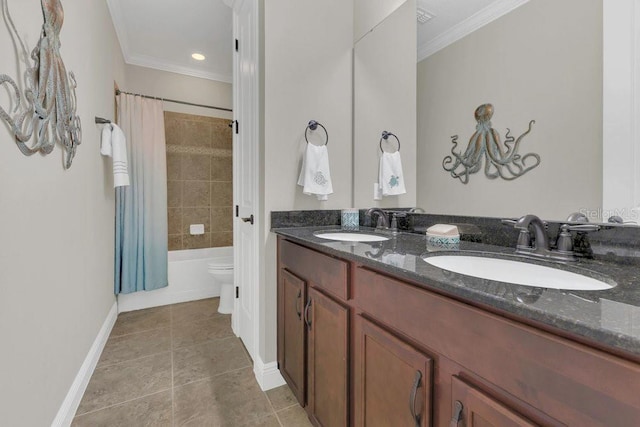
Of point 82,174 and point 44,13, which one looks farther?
point 82,174

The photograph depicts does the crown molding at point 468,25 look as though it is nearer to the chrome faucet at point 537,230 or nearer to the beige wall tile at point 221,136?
the chrome faucet at point 537,230

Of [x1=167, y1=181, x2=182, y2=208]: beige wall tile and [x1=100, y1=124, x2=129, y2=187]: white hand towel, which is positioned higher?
[x1=100, y1=124, x2=129, y2=187]: white hand towel

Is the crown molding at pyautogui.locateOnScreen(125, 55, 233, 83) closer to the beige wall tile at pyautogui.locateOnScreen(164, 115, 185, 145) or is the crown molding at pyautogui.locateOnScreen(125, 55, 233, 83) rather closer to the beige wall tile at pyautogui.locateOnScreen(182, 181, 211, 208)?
the beige wall tile at pyautogui.locateOnScreen(164, 115, 185, 145)

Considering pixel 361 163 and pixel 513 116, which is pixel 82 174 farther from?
pixel 513 116

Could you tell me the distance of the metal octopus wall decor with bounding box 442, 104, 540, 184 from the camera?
1.02m

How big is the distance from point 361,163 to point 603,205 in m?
1.23

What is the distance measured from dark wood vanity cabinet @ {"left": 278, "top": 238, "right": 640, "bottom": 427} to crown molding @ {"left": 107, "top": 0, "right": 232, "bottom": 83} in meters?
2.19

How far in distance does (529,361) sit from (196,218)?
3294 millimetres

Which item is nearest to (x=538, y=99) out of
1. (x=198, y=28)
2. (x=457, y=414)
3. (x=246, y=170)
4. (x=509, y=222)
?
(x=509, y=222)

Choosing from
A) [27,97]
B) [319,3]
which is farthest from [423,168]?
[27,97]

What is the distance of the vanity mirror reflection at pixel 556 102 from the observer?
80cm

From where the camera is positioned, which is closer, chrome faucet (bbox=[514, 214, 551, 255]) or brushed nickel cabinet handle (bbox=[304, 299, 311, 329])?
chrome faucet (bbox=[514, 214, 551, 255])

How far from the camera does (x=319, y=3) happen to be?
1.79 meters

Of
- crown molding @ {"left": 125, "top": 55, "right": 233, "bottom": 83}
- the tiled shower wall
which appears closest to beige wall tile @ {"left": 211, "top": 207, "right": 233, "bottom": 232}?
the tiled shower wall
